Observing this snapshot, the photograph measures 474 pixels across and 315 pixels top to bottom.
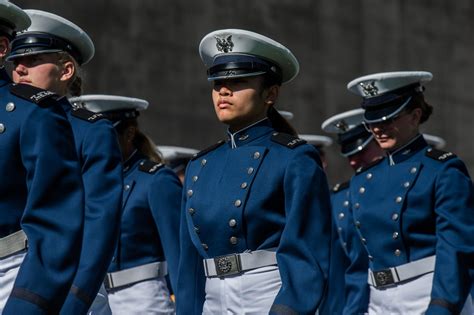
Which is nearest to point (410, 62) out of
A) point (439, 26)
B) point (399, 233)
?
point (439, 26)

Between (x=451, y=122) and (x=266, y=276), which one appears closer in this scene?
(x=266, y=276)

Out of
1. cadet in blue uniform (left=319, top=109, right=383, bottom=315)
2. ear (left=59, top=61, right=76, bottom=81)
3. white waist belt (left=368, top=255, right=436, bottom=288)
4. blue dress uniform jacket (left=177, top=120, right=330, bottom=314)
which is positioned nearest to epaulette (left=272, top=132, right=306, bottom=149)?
blue dress uniform jacket (left=177, top=120, right=330, bottom=314)

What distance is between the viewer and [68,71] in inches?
216

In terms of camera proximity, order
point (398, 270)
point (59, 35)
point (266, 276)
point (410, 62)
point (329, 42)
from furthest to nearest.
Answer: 1. point (410, 62)
2. point (329, 42)
3. point (398, 270)
4. point (59, 35)
5. point (266, 276)

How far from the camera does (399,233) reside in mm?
6477

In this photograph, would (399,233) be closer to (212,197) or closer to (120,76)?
(212,197)

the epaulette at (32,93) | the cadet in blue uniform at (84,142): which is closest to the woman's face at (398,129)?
the cadet in blue uniform at (84,142)

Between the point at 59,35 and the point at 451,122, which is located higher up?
the point at 59,35

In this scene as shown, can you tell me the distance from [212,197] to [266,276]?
440 millimetres

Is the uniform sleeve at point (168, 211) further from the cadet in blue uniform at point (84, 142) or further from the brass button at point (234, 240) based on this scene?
the brass button at point (234, 240)

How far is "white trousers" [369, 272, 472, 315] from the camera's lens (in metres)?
6.32

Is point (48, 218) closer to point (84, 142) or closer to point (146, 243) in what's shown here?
point (84, 142)

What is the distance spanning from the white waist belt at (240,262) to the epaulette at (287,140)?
467mm

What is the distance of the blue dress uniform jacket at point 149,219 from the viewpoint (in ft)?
20.8
